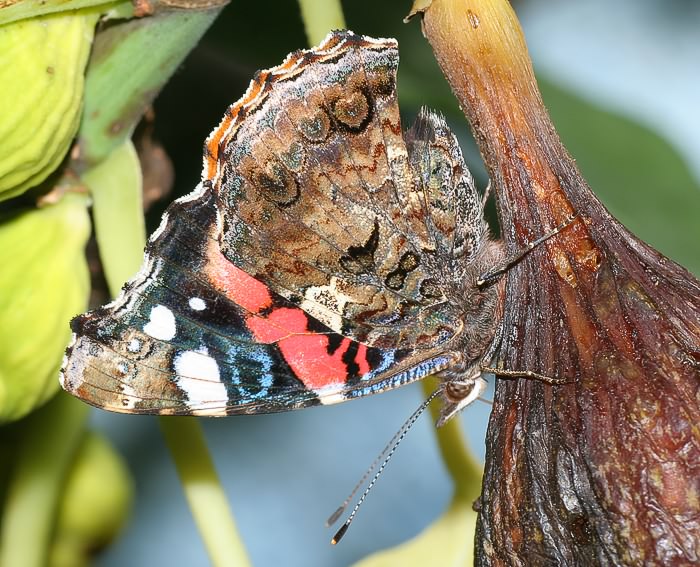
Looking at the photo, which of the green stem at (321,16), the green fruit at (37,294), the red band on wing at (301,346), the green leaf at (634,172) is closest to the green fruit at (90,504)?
the green fruit at (37,294)

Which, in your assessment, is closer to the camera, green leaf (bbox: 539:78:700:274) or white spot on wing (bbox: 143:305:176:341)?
white spot on wing (bbox: 143:305:176:341)

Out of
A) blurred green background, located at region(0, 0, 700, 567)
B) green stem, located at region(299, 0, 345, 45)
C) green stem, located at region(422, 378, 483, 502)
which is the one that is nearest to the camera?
green stem, located at region(299, 0, 345, 45)

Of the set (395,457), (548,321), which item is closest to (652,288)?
(548,321)

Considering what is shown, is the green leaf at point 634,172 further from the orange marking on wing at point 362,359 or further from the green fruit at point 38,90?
the green fruit at point 38,90

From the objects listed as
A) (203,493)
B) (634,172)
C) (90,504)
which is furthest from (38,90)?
(634,172)

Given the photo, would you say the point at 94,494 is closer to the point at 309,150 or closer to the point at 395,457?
the point at 309,150

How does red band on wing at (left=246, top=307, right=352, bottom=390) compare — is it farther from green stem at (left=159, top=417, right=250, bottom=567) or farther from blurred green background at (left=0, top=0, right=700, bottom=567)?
blurred green background at (left=0, top=0, right=700, bottom=567)

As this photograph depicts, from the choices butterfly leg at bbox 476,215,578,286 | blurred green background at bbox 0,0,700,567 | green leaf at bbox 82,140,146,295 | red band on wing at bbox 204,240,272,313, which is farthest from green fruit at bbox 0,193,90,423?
blurred green background at bbox 0,0,700,567
